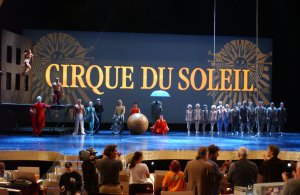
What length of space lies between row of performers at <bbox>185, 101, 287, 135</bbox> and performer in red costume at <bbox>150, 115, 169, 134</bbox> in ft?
3.32

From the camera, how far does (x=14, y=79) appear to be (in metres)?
19.5

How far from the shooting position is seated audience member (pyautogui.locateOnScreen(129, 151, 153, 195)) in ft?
24.2

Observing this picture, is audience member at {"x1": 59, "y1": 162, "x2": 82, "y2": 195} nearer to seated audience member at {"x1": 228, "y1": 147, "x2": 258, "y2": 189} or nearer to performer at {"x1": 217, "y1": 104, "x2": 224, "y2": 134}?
seated audience member at {"x1": 228, "y1": 147, "x2": 258, "y2": 189}

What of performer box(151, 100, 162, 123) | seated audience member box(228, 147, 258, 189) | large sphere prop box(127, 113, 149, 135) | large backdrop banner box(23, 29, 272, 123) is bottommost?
seated audience member box(228, 147, 258, 189)

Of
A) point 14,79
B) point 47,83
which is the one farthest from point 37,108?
point 47,83

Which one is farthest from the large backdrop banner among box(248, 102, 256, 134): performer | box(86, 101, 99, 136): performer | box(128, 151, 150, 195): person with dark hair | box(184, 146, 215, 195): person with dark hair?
box(184, 146, 215, 195): person with dark hair

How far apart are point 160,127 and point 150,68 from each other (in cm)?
312

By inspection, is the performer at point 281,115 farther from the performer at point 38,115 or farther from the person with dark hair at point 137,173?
the person with dark hair at point 137,173

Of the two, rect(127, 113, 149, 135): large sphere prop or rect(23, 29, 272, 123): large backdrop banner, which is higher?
rect(23, 29, 272, 123): large backdrop banner

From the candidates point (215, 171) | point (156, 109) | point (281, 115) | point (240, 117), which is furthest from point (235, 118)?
point (215, 171)

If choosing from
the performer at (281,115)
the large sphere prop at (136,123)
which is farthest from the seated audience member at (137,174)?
the performer at (281,115)

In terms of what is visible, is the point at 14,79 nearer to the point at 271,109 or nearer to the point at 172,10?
the point at 172,10

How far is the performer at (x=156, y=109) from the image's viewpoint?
2130 centimetres

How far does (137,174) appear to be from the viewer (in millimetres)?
7492
